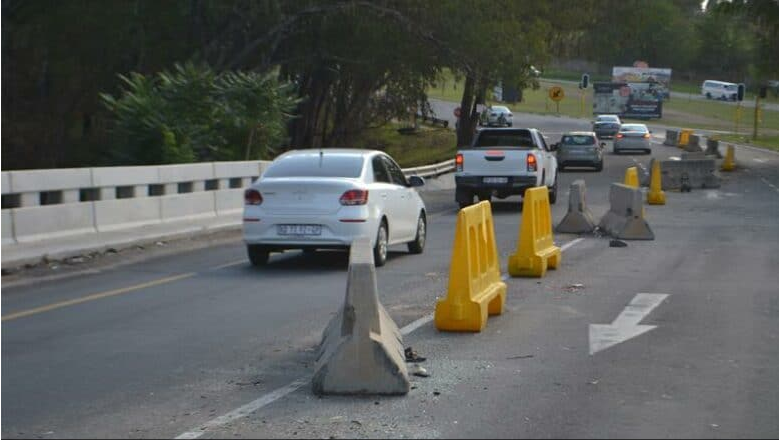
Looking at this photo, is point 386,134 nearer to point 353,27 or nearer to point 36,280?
point 353,27

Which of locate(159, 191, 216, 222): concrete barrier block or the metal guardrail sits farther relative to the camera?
the metal guardrail

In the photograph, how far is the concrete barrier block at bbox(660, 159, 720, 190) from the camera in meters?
38.6

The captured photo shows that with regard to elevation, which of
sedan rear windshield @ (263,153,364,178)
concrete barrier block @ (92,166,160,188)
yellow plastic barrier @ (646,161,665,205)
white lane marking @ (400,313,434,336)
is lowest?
yellow plastic barrier @ (646,161,665,205)

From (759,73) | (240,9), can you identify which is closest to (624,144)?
(759,73)

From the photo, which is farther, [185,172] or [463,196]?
[463,196]

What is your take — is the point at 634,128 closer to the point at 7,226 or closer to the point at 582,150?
the point at 582,150

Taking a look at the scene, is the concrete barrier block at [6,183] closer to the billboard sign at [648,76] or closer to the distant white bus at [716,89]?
the distant white bus at [716,89]

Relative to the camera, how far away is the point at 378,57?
42000 millimetres

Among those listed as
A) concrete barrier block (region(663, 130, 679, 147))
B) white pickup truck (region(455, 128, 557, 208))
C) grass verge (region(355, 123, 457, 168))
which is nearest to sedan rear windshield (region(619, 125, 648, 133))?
grass verge (region(355, 123, 457, 168))

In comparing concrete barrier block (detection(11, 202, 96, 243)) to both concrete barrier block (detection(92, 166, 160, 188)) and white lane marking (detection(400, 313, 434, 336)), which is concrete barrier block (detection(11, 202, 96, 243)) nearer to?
concrete barrier block (detection(92, 166, 160, 188))

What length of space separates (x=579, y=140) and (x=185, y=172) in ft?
97.6

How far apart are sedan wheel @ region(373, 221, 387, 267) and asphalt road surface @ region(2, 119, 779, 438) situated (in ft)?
1.37

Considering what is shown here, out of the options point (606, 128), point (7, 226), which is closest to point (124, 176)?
point (7, 226)

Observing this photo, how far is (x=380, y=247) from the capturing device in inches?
680
